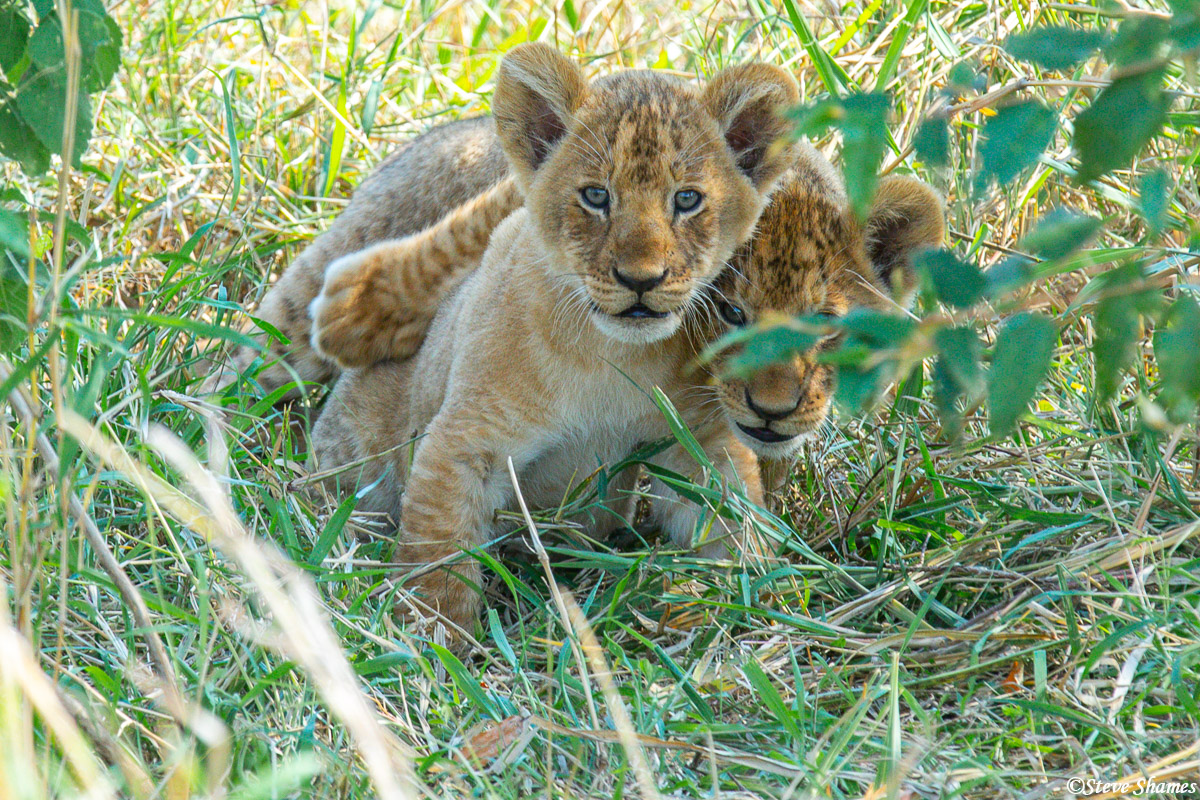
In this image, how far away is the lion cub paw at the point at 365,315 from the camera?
13.8 ft

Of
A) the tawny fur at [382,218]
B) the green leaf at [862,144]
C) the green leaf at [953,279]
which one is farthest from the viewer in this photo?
the tawny fur at [382,218]

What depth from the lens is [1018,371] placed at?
5.08 ft

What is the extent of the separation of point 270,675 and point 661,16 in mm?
5354

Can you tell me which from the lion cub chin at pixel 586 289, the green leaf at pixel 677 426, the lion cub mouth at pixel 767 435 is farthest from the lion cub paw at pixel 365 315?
the lion cub mouth at pixel 767 435

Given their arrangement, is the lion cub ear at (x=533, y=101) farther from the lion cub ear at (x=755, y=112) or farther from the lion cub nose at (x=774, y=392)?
the lion cub nose at (x=774, y=392)

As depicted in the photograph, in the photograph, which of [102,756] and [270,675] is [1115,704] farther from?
[102,756]

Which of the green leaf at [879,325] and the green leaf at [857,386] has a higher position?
the green leaf at [879,325]

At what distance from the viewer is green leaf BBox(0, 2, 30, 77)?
7.85 ft

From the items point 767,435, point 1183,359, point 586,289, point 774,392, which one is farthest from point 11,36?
point 1183,359

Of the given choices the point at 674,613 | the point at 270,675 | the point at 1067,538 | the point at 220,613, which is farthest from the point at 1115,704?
the point at 220,613

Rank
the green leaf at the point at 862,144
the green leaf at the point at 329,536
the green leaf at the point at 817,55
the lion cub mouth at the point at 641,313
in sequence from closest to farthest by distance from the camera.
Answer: the green leaf at the point at 862,144 < the green leaf at the point at 329,536 < the lion cub mouth at the point at 641,313 < the green leaf at the point at 817,55

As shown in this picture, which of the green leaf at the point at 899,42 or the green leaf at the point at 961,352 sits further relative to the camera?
the green leaf at the point at 899,42

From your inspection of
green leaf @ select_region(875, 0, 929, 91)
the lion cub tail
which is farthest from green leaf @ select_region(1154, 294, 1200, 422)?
the lion cub tail

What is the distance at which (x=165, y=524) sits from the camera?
271 cm
